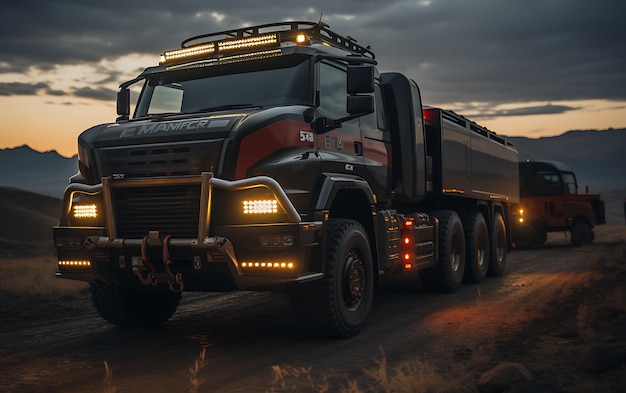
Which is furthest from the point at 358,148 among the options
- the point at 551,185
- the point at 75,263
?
the point at 551,185

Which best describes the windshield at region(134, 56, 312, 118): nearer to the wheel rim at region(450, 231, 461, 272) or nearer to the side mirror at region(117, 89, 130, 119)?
the side mirror at region(117, 89, 130, 119)

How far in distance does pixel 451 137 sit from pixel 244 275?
6.01 metres

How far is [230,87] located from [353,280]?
8.38ft

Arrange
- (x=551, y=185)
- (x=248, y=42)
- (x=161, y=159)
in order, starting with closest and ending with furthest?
(x=161, y=159) → (x=248, y=42) → (x=551, y=185)

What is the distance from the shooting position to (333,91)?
7.88 m

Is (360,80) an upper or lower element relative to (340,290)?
upper

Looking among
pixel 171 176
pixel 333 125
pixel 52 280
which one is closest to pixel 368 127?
pixel 333 125

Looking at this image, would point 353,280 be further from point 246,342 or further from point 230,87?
point 230,87

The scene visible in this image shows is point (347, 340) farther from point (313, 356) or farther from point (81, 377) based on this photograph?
point (81, 377)

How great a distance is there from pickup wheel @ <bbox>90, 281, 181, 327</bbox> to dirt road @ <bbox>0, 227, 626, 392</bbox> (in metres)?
0.15

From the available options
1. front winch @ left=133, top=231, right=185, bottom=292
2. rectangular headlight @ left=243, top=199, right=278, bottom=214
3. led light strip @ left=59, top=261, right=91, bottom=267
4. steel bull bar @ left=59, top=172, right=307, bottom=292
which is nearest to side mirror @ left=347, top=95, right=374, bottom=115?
steel bull bar @ left=59, top=172, right=307, bottom=292

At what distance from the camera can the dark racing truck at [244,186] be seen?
645 centimetres

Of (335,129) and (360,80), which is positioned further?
(335,129)

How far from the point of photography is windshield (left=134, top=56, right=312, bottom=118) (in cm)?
742
